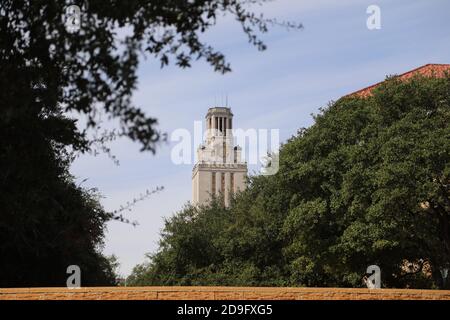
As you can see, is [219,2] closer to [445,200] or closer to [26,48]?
[26,48]

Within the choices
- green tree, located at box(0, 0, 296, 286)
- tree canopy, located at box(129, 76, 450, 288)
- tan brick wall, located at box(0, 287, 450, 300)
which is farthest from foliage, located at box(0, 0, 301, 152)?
tree canopy, located at box(129, 76, 450, 288)

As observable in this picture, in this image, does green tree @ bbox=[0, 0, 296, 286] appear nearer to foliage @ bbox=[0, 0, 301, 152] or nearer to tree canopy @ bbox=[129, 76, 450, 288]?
foliage @ bbox=[0, 0, 301, 152]

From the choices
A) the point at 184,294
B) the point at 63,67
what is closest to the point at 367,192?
the point at 184,294

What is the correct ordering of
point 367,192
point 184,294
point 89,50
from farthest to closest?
point 367,192 < point 184,294 < point 89,50

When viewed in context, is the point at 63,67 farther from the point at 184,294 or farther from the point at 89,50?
the point at 184,294

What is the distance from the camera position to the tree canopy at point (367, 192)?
36375 millimetres

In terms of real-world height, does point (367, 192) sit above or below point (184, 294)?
above

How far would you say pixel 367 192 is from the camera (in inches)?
1474

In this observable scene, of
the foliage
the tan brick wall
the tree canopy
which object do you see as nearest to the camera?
the foliage

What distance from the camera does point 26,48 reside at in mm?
9438

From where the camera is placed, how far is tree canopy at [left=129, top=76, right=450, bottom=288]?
119ft

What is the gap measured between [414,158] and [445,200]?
2981mm
